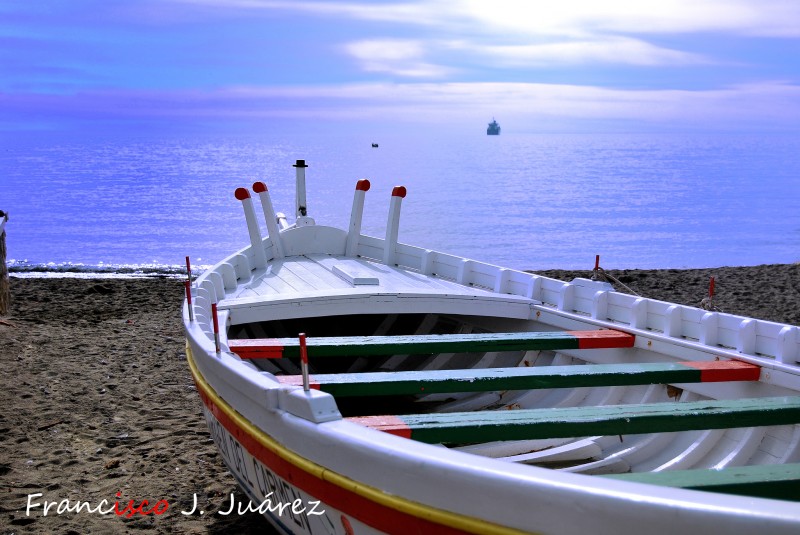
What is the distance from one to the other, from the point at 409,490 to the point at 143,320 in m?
10.3

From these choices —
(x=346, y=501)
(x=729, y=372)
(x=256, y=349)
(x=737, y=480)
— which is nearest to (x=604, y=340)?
(x=729, y=372)

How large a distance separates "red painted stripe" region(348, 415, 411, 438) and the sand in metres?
2.00

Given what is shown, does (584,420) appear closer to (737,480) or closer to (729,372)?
(737,480)

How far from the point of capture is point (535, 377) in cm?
451

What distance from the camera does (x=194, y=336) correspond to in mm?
4941

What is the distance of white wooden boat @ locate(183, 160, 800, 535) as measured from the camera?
8.63 feet

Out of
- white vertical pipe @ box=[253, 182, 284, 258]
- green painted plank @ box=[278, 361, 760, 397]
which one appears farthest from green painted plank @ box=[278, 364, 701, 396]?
white vertical pipe @ box=[253, 182, 284, 258]

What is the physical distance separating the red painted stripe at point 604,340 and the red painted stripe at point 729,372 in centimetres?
72

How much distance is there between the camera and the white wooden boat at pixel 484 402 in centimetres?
263

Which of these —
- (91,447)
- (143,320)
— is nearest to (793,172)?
(143,320)

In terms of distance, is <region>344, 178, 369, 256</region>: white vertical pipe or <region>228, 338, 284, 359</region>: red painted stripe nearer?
<region>228, 338, 284, 359</region>: red painted stripe

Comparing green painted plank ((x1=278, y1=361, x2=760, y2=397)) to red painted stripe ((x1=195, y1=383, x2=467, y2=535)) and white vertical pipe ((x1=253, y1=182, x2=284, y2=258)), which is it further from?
white vertical pipe ((x1=253, y1=182, x2=284, y2=258))

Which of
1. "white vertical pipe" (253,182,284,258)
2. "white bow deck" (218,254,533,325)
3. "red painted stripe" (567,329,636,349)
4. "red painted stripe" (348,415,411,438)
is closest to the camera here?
"red painted stripe" (348,415,411,438)

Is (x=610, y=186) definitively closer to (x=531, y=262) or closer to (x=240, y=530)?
(x=531, y=262)
